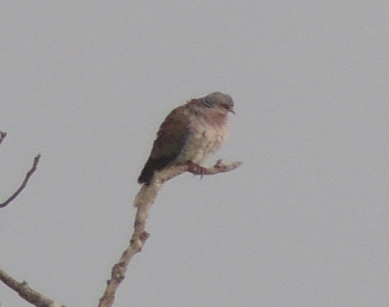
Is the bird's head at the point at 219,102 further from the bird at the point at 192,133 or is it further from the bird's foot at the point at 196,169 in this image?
the bird's foot at the point at 196,169

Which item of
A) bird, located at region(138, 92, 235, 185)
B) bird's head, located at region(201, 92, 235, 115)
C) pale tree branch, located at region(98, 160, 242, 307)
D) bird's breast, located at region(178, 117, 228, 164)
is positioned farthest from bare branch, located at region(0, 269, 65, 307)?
bird's head, located at region(201, 92, 235, 115)

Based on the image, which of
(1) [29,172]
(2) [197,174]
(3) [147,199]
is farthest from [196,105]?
(1) [29,172]

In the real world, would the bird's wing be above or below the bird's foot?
above

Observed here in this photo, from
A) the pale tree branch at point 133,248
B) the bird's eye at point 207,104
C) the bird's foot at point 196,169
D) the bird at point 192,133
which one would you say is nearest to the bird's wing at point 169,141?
the bird at point 192,133

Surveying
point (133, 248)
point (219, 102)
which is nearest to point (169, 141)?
point (219, 102)

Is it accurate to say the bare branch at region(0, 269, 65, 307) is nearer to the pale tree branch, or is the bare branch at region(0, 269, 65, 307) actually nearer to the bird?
the pale tree branch

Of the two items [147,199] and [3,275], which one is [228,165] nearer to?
[147,199]

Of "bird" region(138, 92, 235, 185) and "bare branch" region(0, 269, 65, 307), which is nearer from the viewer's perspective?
"bare branch" region(0, 269, 65, 307)

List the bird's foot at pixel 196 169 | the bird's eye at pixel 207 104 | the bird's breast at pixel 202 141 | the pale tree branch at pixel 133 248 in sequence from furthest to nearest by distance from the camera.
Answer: the bird's eye at pixel 207 104 → the bird's breast at pixel 202 141 → the bird's foot at pixel 196 169 → the pale tree branch at pixel 133 248
